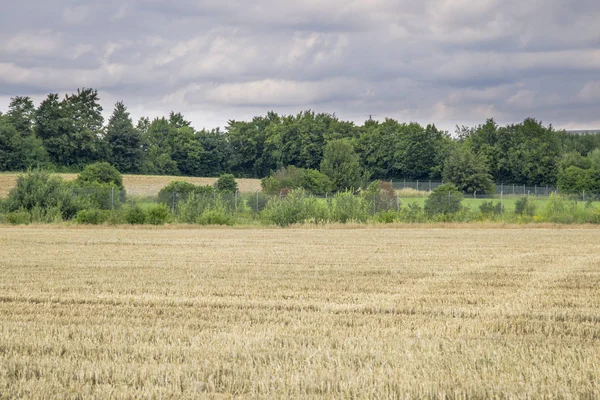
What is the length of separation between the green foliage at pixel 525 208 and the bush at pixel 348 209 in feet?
29.6

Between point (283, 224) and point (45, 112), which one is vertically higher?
point (45, 112)

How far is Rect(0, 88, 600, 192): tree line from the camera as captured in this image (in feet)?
284

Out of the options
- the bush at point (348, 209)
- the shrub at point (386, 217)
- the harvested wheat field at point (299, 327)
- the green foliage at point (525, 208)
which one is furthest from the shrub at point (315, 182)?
the harvested wheat field at point (299, 327)

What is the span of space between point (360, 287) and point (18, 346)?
6550 millimetres

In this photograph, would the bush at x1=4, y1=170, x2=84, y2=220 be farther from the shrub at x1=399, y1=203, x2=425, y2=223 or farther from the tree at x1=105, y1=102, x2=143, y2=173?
the tree at x1=105, y1=102, x2=143, y2=173

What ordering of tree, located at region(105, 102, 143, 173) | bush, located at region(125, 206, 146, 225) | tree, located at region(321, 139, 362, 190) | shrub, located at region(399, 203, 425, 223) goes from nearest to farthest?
bush, located at region(125, 206, 146, 225)
shrub, located at region(399, 203, 425, 223)
tree, located at region(321, 139, 362, 190)
tree, located at region(105, 102, 143, 173)

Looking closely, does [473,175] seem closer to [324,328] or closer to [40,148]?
[40,148]

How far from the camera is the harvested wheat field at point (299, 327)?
644 cm

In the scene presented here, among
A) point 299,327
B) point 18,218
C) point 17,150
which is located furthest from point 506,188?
point 299,327

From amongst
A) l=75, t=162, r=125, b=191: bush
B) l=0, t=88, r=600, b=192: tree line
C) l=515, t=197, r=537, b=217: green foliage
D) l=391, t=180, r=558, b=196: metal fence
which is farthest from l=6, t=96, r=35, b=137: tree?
l=515, t=197, r=537, b=217: green foliage

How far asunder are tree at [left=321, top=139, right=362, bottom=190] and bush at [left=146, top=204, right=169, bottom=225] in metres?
46.4

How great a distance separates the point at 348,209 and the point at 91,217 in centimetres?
1300

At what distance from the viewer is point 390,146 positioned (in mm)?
100875

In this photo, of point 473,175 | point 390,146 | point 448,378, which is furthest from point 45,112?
point 448,378
